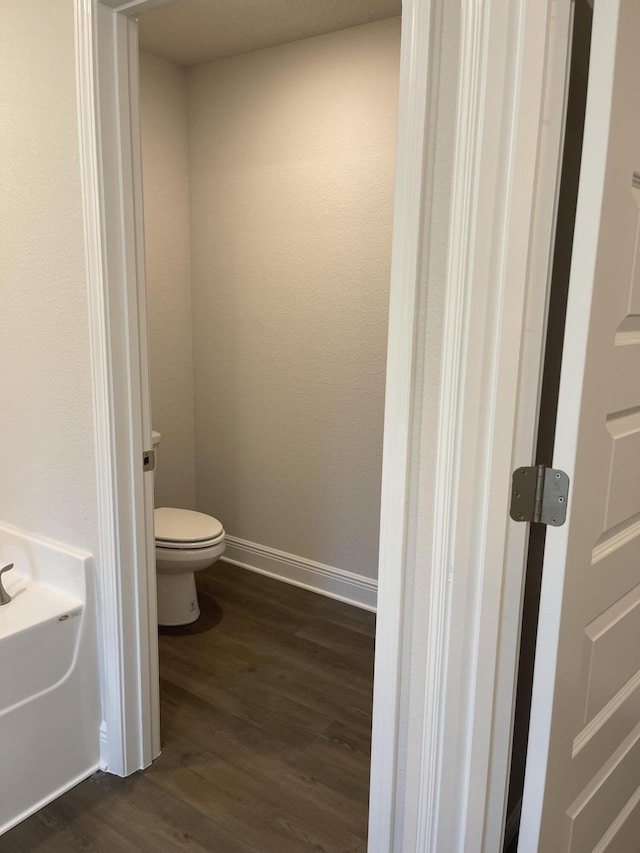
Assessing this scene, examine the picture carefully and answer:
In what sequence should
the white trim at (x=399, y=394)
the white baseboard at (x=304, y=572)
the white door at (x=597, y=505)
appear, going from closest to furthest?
1. the white door at (x=597, y=505)
2. the white trim at (x=399, y=394)
3. the white baseboard at (x=304, y=572)

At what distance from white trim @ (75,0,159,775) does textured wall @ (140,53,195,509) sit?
1.49 m

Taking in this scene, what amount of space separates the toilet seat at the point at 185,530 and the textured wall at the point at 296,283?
52 centimetres

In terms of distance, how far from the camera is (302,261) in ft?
9.82

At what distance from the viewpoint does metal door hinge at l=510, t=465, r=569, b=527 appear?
1.04 metres

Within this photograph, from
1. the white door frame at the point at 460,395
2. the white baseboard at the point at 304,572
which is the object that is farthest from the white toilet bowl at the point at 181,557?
the white door frame at the point at 460,395

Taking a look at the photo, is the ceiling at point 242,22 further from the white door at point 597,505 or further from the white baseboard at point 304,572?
the white baseboard at point 304,572

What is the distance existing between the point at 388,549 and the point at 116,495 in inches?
35.3

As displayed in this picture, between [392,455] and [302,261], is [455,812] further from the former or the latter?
[302,261]

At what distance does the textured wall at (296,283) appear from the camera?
2.74 m

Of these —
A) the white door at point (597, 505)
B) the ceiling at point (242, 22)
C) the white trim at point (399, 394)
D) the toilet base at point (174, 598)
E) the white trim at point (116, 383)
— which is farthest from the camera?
the toilet base at point (174, 598)

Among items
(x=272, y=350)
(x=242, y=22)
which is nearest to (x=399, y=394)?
(x=272, y=350)

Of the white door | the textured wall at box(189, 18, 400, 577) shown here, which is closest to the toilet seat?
the textured wall at box(189, 18, 400, 577)

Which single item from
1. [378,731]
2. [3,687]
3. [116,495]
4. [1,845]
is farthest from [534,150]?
[1,845]

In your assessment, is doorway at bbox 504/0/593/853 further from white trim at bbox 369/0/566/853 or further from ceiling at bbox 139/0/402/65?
ceiling at bbox 139/0/402/65
